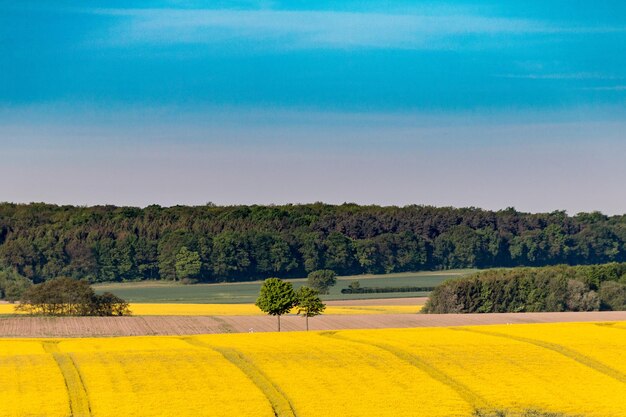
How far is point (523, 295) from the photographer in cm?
12888

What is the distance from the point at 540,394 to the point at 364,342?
60.3ft

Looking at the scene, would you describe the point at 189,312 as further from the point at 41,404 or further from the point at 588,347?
the point at 41,404

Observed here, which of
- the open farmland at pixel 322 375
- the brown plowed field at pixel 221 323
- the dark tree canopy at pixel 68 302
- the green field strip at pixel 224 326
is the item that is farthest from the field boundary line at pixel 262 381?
the dark tree canopy at pixel 68 302

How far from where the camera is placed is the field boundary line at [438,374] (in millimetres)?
57250

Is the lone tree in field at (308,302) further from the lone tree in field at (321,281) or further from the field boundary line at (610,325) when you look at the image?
the lone tree in field at (321,281)

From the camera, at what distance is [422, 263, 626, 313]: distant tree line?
127 meters

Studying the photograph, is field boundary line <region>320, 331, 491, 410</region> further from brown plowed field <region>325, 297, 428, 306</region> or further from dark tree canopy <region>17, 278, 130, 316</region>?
brown plowed field <region>325, 297, 428, 306</region>

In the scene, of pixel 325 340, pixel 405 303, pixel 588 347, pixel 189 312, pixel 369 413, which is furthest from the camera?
pixel 405 303

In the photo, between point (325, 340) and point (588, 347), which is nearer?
point (588, 347)

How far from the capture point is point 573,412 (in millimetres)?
54844

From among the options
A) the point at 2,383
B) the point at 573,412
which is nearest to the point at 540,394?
the point at 573,412

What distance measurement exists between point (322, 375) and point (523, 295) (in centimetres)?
6940

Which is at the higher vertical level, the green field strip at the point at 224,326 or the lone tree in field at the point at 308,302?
the lone tree in field at the point at 308,302

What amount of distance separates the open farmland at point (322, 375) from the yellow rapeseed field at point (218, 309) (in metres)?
44.7
